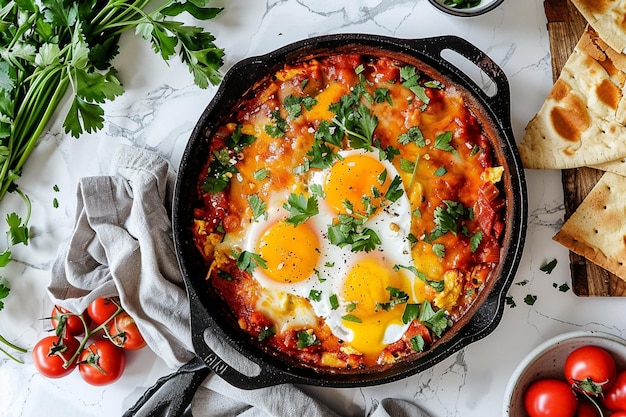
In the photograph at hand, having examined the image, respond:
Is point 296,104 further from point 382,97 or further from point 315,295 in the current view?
point 315,295

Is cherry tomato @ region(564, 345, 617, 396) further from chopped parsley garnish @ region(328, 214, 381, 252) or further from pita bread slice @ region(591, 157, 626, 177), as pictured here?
chopped parsley garnish @ region(328, 214, 381, 252)

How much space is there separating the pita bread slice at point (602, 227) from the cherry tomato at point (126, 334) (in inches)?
83.6

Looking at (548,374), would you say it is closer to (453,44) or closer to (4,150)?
(453,44)

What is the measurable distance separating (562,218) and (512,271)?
0.57m

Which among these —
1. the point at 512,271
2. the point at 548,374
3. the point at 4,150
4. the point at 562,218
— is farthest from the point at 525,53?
the point at 4,150

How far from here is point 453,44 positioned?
342cm

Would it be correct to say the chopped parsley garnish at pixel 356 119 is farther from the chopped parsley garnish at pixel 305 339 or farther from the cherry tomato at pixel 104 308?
the cherry tomato at pixel 104 308

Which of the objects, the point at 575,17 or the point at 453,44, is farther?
the point at 575,17

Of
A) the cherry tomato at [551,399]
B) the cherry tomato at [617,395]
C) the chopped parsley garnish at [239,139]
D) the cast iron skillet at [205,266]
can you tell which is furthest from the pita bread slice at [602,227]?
the chopped parsley garnish at [239,139]

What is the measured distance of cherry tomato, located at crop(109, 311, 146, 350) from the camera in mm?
3832

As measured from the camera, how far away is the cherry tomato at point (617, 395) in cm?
365

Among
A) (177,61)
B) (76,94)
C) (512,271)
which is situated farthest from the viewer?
(177,61)

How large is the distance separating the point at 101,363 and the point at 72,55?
5.01 feet

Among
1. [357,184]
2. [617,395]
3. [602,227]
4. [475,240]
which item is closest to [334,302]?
[357,184]
